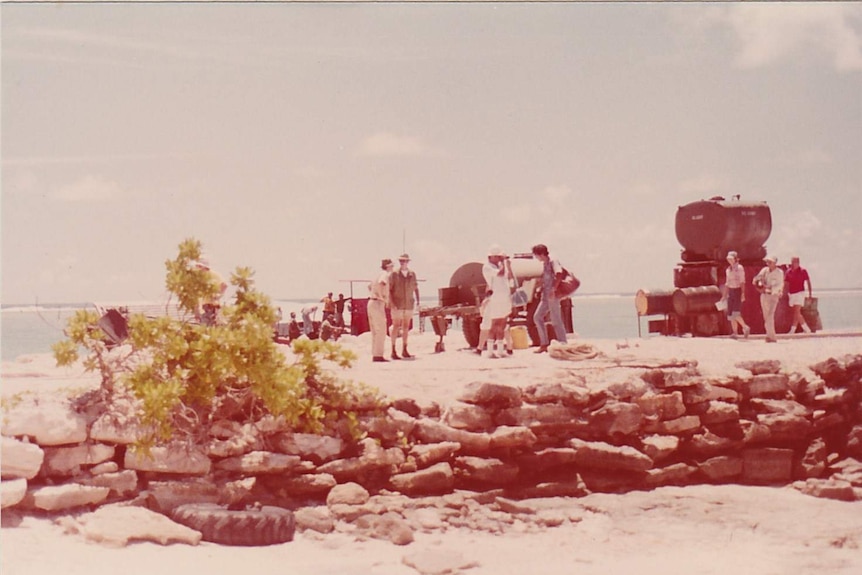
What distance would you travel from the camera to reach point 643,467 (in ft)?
37.0

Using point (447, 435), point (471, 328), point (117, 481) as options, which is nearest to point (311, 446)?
point (447, 435)

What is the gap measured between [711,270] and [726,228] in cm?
94

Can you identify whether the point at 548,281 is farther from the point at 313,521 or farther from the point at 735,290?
the point at 313,521

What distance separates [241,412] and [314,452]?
2.91 ft

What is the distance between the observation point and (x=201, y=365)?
938cm

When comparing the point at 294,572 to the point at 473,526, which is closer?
the point at 294,572

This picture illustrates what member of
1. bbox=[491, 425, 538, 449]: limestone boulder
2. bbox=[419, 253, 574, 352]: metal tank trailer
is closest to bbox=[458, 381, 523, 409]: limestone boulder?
bbox=[491, 425, 538, 449]: limestone boulder

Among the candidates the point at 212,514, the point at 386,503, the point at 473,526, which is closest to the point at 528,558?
the point at 473,526

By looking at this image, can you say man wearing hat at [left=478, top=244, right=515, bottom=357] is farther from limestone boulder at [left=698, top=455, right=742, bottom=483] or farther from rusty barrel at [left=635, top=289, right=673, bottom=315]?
rusty barrel at [left=635, top=289, right=673, bottom=315]

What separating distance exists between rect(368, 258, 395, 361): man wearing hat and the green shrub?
2.73 m

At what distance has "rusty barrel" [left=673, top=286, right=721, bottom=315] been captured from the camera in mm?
18328

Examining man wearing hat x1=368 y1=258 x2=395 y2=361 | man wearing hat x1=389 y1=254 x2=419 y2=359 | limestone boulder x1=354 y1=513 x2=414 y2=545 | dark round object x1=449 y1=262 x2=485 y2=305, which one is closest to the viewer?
limestone boulder x1=354 y1=513 x2=414 y2=545

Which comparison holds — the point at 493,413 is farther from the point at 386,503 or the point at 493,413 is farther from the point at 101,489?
the point at 101,489

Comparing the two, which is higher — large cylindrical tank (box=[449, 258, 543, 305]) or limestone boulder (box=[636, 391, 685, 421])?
large cylindrical tank (box=[449, 258, 543, 305])
